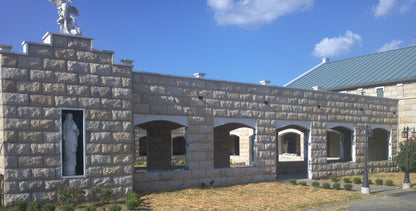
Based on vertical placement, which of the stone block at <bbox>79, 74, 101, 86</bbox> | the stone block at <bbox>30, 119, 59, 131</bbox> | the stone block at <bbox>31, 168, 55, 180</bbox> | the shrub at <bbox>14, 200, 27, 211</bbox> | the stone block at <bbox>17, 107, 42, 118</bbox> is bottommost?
the shrub at <bbox>14, 200, 27, 211</bbox>

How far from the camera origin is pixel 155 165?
68.2ft

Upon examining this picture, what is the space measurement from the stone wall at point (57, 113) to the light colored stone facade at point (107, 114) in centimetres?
3

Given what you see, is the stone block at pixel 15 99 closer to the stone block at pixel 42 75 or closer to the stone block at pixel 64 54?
the stone block at pixel 42 75

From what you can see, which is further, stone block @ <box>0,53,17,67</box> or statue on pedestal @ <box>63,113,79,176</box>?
statue on pedestal @ <box>63,113,79,176</box>

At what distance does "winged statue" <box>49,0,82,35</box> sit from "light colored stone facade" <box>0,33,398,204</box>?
56 centimetres

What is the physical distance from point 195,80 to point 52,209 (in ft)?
25.2

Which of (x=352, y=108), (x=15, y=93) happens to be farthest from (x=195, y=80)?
(x=352, y=108)

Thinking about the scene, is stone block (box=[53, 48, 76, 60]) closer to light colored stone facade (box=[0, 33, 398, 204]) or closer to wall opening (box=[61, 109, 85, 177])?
light colored stone facade (box=[0, 33, 398, 204])

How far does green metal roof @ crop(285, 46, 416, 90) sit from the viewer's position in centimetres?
2642

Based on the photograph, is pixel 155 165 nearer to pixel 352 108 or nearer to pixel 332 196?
pixel 332 196

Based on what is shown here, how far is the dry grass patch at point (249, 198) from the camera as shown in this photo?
1258cm

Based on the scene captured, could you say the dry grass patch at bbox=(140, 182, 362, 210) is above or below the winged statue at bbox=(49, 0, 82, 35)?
below

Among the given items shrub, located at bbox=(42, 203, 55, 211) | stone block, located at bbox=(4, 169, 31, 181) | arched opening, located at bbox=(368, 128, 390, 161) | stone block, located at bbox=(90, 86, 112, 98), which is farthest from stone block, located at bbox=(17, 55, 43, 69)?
arched opening, located at bbox=(368, 128, 390, 161)

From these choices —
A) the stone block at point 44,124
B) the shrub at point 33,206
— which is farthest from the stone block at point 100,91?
the shrub at point 33,206
